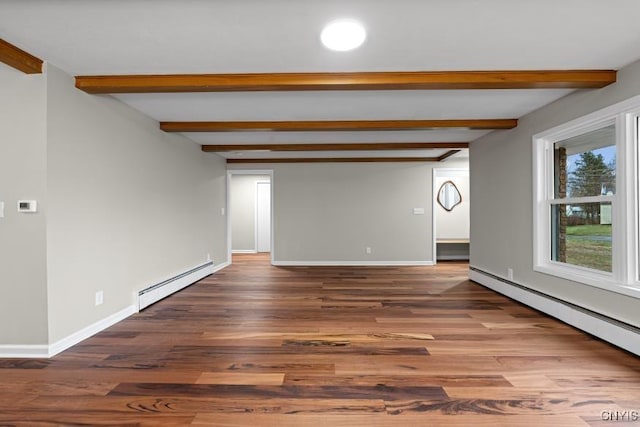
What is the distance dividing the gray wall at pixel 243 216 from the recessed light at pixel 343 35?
22.6ft

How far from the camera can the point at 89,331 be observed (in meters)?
2.76

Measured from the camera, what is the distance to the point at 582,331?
2850 millimetres

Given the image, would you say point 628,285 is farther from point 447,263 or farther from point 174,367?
point 447,263

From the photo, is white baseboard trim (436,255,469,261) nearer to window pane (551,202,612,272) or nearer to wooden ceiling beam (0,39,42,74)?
window pane (551,202,612,272)

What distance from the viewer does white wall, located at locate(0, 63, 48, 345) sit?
7.58 ft

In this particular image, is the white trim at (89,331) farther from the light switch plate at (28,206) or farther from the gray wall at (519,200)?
the gray wall at (519,200)

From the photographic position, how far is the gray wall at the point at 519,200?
259 cm

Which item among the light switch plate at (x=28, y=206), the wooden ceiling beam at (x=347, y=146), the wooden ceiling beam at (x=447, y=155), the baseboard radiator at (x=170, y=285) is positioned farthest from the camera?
the wooden ceiling beam at (x=447, y=155)

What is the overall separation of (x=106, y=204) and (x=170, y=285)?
157cm

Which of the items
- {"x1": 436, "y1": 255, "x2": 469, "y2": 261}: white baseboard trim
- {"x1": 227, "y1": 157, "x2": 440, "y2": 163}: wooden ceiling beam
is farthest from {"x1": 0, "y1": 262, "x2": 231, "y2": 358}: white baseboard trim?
{"x1": 436, "y1": 255, "x2": 469, "y2": 261}: white baseboard trim

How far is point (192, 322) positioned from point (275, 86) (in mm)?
2322

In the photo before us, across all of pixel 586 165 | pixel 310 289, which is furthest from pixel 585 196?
pixel 310 289

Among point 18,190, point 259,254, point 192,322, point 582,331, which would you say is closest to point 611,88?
point 582,331

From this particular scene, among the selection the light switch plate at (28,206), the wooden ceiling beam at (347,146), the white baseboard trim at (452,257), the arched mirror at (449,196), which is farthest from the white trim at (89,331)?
the arched mirror at (449,196)
